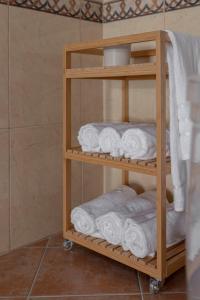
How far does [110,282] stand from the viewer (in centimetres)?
120

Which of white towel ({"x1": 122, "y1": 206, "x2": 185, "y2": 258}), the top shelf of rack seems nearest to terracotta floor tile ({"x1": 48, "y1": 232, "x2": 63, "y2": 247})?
white towel ({"x1": 122, "y1": 206, "x2": 185, "y2": 258})

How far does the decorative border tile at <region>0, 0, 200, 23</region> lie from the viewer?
4.66 feet

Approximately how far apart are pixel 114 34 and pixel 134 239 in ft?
3.20

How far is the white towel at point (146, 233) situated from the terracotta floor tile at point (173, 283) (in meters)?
0.11

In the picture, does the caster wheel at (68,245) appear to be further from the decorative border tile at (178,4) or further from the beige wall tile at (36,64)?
the decorative border tile at (178,4)

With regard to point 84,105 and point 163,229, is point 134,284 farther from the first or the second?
point 84,105

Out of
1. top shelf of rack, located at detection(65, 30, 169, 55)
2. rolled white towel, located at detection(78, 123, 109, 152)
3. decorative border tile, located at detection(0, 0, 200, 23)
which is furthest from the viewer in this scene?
decorative border tile, located at detection(0, 0, 200, 23)

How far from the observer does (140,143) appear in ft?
3.81

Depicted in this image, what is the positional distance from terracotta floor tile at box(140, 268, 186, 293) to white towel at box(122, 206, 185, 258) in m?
0.11

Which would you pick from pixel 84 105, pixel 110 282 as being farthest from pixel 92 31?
pixel 110 282

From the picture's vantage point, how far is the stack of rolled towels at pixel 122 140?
3.80 feet

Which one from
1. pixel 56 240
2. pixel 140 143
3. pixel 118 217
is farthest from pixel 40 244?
pixel 140 143

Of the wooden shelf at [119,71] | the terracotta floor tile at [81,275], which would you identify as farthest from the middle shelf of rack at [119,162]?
the terracotta floor tile at [81,275]

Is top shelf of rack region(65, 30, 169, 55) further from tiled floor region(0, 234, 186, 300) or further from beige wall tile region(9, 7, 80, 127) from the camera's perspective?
tiled floor region(0, 234, 186, 300)
